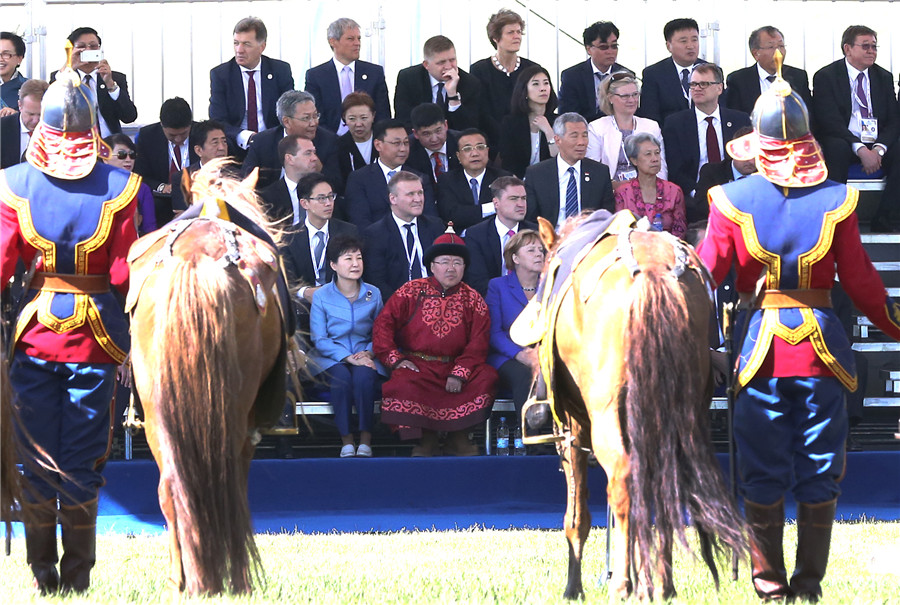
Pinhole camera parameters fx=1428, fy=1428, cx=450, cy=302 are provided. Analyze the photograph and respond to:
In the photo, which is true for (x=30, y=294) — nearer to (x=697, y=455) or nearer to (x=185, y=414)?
(x=185, y=414)

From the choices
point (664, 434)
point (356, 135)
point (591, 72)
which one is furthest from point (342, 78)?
point (664, 434)

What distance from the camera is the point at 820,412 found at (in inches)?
236

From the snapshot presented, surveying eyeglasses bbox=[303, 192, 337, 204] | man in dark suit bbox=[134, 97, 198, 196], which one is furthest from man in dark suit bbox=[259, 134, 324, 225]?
man in dark suit bbox=[134, 97, 198, 196]

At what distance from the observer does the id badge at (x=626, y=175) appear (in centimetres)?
1106

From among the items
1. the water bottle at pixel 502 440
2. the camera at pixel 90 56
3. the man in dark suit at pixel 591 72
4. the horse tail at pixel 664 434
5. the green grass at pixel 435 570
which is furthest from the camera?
the man in dark suit at pixel 591 72

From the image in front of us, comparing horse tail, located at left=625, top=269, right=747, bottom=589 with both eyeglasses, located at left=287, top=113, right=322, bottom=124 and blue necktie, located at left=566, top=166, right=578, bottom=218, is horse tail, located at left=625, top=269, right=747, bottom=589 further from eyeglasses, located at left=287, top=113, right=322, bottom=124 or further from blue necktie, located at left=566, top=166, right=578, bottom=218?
eyeglasses, located at left=287, top=113, right=322, bottom=124

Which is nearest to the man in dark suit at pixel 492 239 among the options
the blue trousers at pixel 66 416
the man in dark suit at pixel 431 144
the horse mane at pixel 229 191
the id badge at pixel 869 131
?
the man in dark suit at pixel 431 144

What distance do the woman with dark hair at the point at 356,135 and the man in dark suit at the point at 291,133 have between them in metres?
0.12

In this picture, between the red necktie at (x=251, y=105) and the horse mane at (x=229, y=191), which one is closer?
the horse mane at (x=229, y=191)

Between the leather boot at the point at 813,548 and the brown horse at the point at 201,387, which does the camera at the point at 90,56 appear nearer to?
the brown horse at the point at 201,387

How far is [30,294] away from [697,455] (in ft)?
9.88

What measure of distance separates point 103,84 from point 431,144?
107 inches

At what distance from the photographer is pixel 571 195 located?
10781mm

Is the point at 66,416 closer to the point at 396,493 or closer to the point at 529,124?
the point at 396,493
